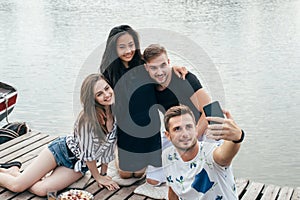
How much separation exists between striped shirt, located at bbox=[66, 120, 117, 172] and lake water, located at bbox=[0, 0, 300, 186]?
0.80 feet

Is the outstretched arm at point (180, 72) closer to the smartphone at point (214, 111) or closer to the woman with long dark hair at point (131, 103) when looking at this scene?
the woman with long dark hair at point (131, 103)

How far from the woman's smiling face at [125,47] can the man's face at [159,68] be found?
135mm

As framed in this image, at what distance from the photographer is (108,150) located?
352 centimetres

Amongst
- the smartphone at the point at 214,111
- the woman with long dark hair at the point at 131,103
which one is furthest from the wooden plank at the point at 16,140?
the smartphone at the point at 214,111

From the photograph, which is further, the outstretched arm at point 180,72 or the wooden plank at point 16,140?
the wooden plank at point 16,140

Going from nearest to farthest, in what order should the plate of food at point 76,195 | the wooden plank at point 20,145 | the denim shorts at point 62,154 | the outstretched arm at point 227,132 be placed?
the outstretched arm at point 227,132 < the plate of food at point 76,195 < the denim shorts at point 62,154 < the wooden plank at point 20,145

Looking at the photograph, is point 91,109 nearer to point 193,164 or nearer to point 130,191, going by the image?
point 130,191

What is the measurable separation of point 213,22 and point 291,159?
9048 millimetres

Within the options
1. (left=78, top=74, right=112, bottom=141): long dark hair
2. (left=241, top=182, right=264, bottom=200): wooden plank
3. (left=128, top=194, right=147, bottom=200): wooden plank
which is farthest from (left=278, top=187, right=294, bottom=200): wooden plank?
(left=78, top=74, right=112, bottom=141): long dark hair

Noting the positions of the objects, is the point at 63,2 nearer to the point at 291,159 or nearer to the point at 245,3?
the point at 245,3

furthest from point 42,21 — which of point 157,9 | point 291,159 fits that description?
point 291,159

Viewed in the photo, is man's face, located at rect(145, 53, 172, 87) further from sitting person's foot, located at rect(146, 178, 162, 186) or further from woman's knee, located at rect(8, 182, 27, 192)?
woman's knee, located at rect(8, 182, 27, 192)

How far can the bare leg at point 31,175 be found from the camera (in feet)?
11.2

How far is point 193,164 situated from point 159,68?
93 cm
